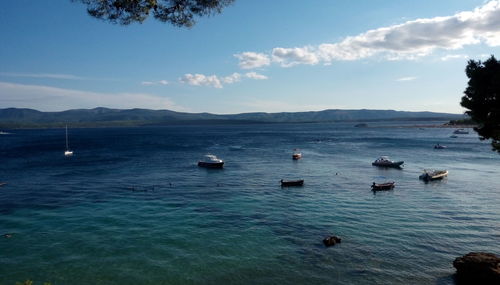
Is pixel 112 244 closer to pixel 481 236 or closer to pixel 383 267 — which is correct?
pixel 383 267

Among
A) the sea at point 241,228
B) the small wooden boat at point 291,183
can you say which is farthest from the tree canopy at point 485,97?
the small wooden boat at point 291,183

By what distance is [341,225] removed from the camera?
41.8 meters

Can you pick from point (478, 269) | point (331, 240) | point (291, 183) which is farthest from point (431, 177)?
point (478, 269)

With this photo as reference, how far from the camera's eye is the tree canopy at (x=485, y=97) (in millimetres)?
25438

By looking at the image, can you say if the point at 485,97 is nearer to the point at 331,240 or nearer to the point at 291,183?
the point at 331,240

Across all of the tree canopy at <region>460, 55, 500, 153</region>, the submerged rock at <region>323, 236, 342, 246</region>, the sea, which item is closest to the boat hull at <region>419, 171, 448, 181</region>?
the sea

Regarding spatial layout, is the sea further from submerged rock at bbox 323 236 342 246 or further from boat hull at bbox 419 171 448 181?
boat hull at bbox 419 171 448 181

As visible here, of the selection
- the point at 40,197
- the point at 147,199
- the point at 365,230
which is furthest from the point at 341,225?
the point at 40,197

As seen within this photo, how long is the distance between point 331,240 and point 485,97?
18110mm

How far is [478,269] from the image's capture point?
26984 millimetres

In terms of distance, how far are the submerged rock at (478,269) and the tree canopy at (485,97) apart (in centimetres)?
853

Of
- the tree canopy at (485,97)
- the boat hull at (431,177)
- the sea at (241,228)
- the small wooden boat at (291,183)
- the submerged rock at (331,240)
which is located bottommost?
the sea at (241,228)

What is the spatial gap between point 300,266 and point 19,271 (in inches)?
916

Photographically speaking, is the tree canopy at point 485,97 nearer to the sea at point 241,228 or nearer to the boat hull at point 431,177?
the sea at point 241,228
